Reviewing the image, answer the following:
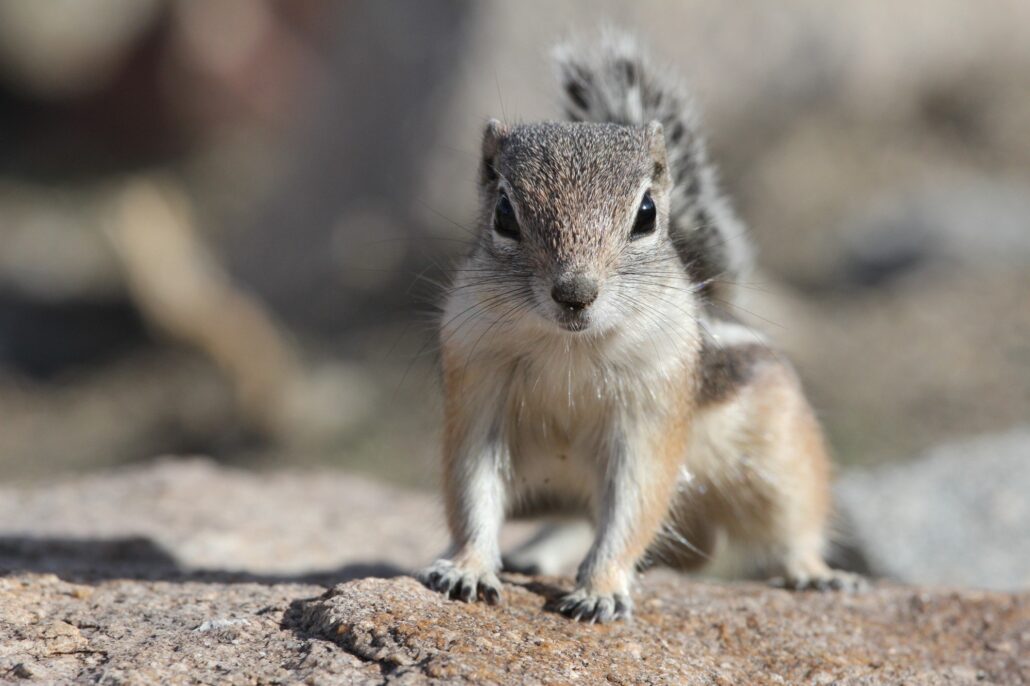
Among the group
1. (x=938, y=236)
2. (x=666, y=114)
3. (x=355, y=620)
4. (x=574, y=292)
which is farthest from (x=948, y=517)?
(x=938, y=236)

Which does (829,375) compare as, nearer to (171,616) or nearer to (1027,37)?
(1027,37)

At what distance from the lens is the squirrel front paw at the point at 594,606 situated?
3719mm

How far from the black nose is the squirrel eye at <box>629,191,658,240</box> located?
1.43 ft

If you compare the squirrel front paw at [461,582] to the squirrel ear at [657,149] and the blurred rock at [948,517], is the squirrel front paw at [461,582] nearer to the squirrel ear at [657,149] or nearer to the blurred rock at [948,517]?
the squirrel ear at [657,149]

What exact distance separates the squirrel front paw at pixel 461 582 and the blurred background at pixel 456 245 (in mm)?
5713

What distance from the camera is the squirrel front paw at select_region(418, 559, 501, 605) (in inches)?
145

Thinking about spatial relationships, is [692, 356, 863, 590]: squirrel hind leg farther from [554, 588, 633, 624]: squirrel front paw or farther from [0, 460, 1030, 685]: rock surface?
[554, 588, 633, 624]: squirrel front paw

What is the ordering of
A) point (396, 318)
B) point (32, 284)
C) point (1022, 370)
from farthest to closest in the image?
point (32, 284), point (396, 318), point (1022, 370)

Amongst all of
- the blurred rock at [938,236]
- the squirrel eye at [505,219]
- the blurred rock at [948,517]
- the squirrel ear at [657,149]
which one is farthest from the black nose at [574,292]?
the blurred rock at [938,236]

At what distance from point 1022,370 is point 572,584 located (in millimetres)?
6964

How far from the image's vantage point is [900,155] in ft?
40.2

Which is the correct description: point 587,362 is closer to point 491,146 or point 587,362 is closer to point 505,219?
point 505,219

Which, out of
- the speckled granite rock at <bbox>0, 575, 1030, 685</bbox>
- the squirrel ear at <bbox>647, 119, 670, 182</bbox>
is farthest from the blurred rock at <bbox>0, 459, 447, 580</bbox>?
the squirrel ear at <bbox>647, 119, 670, 182</bbox>

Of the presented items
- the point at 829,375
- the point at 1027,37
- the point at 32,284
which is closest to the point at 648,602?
the point at 829,375
